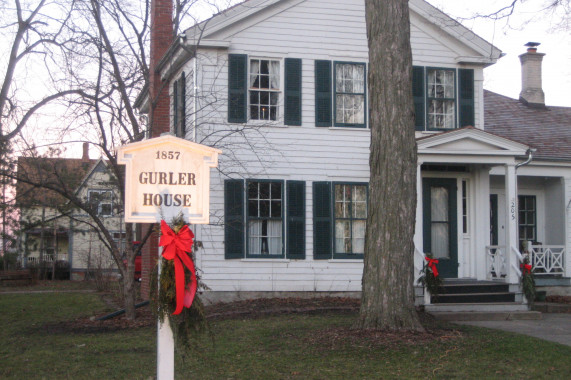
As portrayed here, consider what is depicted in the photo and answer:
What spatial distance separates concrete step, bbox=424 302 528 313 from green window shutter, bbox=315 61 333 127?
4.76 metres

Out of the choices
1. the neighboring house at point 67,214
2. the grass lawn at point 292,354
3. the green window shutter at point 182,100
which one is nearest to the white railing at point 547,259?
the grass lawn at point 292,354

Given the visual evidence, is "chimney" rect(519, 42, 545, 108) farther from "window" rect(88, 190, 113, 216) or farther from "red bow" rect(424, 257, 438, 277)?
"window" rect(88, 190, 113, 216)

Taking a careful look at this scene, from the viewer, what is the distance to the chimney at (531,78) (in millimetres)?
21105

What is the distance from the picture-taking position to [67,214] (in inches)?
505

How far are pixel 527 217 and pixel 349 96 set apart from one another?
6.29m

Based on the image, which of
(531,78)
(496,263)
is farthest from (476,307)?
(531,78)

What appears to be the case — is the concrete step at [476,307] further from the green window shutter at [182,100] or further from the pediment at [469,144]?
the green window shutter at [182,100]

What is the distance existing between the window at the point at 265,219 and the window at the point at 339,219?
0.82 meters

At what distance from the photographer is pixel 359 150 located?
15.8 m

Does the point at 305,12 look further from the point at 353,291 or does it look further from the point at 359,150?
the point at 353,291

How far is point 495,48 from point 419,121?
2617 mm

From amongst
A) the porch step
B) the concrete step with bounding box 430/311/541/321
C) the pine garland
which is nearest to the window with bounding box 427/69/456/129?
the porch step

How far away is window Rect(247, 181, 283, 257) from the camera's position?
1525cm

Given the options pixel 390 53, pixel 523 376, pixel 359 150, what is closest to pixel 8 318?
pixel 359 150
